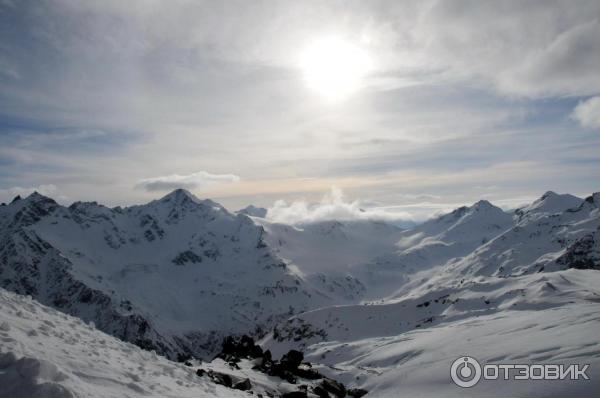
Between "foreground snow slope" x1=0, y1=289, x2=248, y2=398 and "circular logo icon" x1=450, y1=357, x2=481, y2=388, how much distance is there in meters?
21.3

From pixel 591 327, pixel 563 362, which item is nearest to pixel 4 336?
pixel 563 362

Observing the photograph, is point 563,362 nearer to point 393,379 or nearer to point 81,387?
point 393,379

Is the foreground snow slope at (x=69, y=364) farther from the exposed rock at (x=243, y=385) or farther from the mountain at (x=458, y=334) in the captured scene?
the mountain at (x=458, y=334)

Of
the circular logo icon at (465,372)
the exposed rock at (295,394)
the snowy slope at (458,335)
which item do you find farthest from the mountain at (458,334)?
the exposed rock at (295,394)

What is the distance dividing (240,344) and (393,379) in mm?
30383

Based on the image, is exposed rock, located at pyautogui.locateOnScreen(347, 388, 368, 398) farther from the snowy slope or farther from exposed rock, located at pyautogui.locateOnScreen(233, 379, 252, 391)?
exposed rock, located at pyautogui.locateOnScreen(233, 379, 252, 391)

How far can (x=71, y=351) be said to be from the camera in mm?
17922

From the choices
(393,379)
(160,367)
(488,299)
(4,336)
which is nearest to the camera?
(4,336)

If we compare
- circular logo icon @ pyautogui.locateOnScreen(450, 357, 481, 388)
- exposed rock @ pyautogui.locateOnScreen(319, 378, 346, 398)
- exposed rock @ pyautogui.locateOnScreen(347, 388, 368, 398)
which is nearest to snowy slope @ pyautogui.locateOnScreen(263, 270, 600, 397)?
circular logo icon @ pyautogui.locateOnScreen(450, 357, 481, 388)

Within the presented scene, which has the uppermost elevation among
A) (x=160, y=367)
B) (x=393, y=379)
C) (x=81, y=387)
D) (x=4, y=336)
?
(x=4, y=336)

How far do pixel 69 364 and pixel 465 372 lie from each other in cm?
3214

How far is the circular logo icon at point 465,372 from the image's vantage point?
113ft

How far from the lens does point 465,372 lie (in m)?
37.9

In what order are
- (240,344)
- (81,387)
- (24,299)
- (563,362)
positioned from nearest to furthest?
(81,387) < (24,299) < (563,362) < (240,344)
